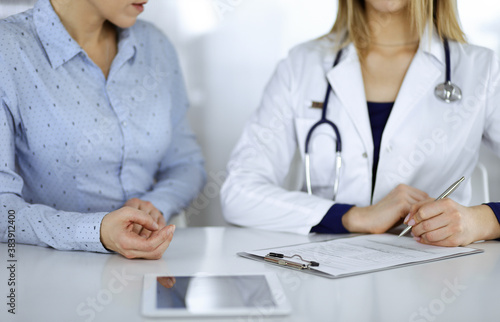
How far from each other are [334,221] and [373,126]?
33 centimetres

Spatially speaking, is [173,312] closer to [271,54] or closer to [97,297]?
[97,297]

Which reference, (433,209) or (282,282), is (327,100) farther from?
(282,282)

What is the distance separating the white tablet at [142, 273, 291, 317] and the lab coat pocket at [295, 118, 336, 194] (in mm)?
645

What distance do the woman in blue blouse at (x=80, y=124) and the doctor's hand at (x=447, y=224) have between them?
585 mm

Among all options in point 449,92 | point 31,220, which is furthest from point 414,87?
point 31,220

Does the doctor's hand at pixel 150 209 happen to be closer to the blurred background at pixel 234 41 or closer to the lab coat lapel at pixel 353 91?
the lab coat lapel at pixel 353 91

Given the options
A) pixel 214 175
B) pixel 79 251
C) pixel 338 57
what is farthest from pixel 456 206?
pixel 214 175

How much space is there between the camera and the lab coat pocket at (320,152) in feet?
5.21

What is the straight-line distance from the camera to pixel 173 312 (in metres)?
0.82

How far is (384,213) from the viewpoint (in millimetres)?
1354

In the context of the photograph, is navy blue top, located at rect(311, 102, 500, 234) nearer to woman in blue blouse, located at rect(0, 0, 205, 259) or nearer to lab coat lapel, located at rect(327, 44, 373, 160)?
lab coat lapel, located at rect(327, 44, 373, 160)

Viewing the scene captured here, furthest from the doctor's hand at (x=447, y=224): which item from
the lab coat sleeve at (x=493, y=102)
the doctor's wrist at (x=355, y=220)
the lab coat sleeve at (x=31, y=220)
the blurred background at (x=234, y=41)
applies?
the blurred background at (x=234, y=41)

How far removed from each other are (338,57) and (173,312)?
42.8 inches

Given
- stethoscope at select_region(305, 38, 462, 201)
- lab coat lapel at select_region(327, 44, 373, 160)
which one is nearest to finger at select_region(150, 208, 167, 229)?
stethoscope at select_region(305, 38, 462, 201)
